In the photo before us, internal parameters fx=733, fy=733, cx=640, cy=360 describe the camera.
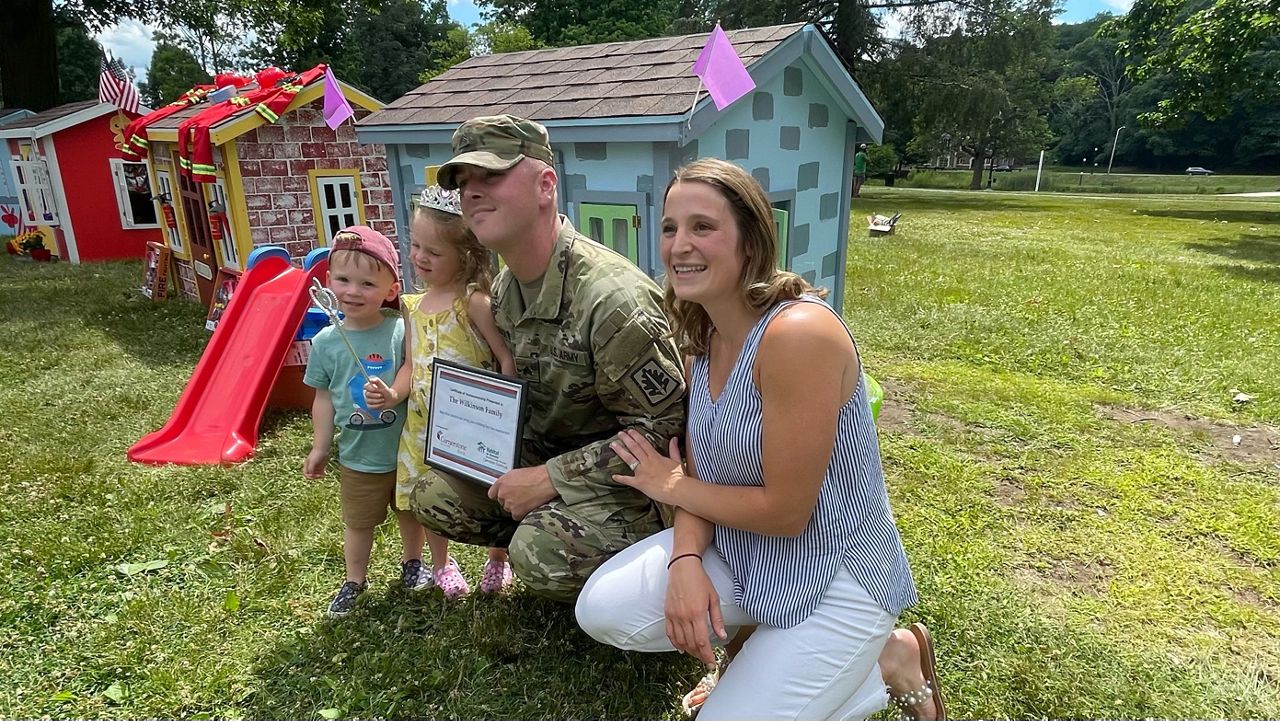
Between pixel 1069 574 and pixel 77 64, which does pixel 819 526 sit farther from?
pixel 77 64

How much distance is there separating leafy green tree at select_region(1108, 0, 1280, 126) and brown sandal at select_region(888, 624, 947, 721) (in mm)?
15153

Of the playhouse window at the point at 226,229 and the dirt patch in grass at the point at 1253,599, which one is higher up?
the playhouse window at the point at 226,229

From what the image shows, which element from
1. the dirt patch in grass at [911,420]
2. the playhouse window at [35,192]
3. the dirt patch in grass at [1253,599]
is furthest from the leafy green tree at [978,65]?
the dirt patch in grass at [1253,599]

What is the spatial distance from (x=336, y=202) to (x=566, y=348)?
618 cm

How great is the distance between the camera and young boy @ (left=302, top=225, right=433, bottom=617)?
257cm

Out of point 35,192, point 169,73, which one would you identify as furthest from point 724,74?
point 169,73

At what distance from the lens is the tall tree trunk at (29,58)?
1420 centimetres

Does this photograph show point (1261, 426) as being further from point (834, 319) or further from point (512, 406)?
point (512, 406)

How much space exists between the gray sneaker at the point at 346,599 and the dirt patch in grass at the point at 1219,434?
177 inches

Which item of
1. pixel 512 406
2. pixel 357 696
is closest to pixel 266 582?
pixel 357 696

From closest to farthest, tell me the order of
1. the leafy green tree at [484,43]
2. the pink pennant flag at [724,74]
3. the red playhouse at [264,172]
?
the pink pennant flag at [724,74]
the red playhouse at [264,172]
the leafy green tree at [484,43]

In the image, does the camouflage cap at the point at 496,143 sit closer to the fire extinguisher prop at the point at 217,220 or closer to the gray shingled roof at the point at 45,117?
the fire extinguisher prop at the point at 217,220

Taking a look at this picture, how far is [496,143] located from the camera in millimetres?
2133

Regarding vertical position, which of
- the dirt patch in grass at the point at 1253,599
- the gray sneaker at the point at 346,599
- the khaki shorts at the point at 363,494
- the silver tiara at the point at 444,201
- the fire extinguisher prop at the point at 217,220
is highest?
the silver tiara at the point at 444,201
